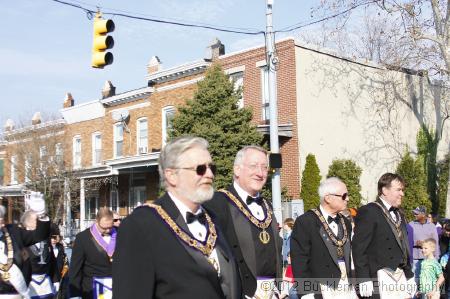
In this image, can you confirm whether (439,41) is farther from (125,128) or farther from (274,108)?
(125,128)

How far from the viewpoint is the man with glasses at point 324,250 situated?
20.9 feet

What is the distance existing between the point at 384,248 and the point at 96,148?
88.9 feet

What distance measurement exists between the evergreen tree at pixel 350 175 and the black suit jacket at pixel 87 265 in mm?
14460

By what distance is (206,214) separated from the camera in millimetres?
3654

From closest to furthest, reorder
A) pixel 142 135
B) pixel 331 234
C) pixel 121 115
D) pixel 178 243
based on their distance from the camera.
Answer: pixel 178 243
pixel 331 234
pixel 142 135
pixel 121 115

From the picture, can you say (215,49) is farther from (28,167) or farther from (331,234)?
(331,234)

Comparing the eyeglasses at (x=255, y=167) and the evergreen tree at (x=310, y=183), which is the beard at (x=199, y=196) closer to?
the eyeglasses at (x=255, y=167)

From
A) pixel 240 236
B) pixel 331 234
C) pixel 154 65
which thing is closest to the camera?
pixel 240 236

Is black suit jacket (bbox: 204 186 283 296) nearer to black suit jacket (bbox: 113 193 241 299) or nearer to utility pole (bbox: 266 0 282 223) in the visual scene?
black suit jacket (bbox: 113 193 241 299)

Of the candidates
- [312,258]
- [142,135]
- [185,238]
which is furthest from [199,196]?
[142,135]

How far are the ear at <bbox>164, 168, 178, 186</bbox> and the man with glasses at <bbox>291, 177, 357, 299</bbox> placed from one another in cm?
318

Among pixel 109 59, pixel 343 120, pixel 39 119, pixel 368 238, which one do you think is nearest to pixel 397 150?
pixel 343 120

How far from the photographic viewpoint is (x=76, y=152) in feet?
110

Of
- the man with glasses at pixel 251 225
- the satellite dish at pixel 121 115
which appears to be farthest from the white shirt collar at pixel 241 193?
the satellite dish at pixel 121 115
